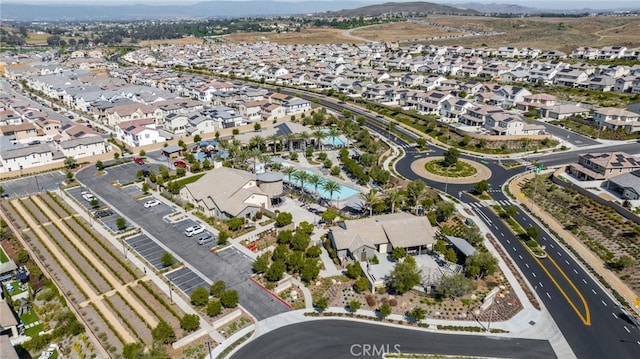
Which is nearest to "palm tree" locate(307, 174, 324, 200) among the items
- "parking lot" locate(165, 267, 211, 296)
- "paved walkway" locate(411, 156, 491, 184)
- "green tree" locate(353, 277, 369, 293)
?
"paved walkway" locate(411, 156, 491, 184)

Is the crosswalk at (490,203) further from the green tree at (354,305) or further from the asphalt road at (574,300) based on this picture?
the green tree at (354,305)

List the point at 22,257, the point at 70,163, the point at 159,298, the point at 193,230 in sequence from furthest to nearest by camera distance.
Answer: the point at 70,163 < the point at 193,230 < the point at 22,257 < the point at 159,298

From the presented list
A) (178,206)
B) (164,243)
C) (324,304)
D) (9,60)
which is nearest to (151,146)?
(178,206)

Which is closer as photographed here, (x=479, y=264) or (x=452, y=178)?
(x=479, y=264)

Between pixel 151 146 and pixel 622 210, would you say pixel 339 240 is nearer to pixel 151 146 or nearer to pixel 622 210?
pixel 622 210

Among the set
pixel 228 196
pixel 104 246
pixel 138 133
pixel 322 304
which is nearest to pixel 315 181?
pixel 228 196

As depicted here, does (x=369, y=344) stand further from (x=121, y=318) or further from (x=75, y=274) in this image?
(x=75, y=274)

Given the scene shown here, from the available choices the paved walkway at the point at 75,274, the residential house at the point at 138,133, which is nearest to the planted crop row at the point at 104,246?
the paved walkway at the point at 75,274

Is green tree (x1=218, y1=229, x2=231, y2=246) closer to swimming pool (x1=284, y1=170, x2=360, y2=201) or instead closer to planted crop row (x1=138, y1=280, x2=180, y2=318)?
planted crop row (x1=138, y1=280, x2=180, y2=318)
